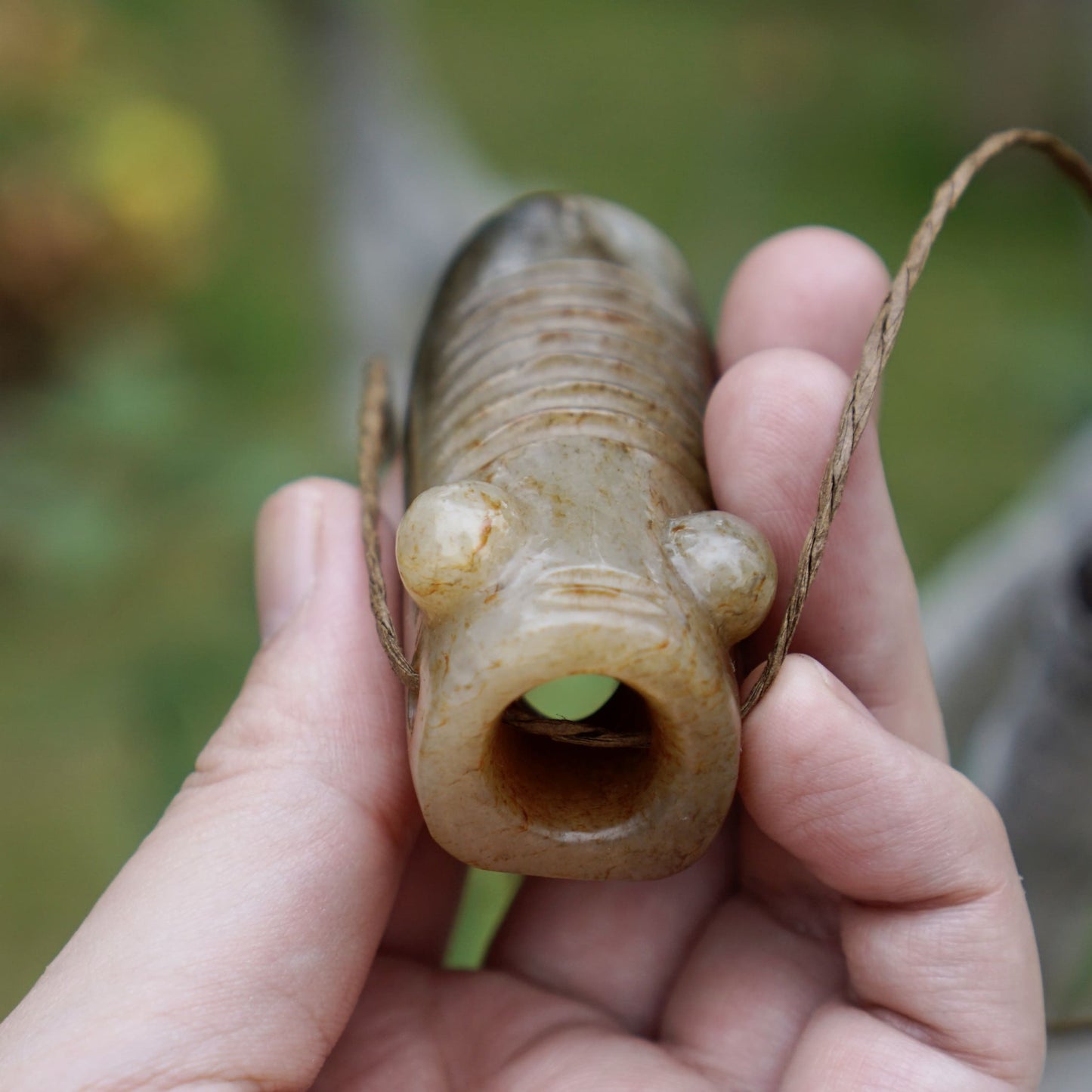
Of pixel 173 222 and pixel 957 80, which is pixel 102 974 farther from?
pixel 957 80

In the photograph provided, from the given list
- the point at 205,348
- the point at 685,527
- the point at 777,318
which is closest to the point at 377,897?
the point at 685,527

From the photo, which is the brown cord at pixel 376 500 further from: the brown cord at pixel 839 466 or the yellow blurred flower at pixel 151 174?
the yellow blurred flower at pixel 151 174

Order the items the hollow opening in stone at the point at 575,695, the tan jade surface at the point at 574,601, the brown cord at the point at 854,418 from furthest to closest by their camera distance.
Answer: the hollow opening in stone at the point at 575,695 < the brown cord at the point at 854,418 < the tan jade surface at the point at 574,601

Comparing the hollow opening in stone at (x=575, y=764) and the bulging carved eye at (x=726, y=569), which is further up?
the bulging carved eye at (x=726, y=569)

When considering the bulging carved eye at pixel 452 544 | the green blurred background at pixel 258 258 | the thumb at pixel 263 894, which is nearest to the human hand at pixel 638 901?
the thumb at pixel 263 894

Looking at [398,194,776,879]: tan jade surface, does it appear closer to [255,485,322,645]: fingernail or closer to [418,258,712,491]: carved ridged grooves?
[418,258,712,491]: carved ridged grooves

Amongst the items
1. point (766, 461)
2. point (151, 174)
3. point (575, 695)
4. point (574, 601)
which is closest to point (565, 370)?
point (766, 461)
